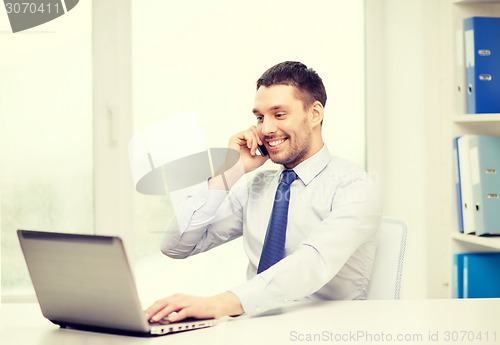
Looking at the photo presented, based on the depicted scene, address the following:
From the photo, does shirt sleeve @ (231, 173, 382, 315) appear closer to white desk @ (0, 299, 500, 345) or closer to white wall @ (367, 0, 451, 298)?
white desk @ (0, 299, 500, 345)

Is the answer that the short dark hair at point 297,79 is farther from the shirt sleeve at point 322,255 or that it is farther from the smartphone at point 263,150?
the shirt sleeve at point 322,255

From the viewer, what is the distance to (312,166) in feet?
6.31

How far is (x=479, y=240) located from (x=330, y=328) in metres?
1.24

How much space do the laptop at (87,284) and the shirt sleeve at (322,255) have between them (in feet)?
0.51

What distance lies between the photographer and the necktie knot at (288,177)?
189 centimetres

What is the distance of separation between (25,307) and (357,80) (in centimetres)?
189

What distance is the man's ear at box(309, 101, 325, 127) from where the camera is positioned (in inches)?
79.8

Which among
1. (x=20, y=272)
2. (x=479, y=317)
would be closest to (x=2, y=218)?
(x=20, y=272)

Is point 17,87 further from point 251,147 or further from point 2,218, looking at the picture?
point 251,147

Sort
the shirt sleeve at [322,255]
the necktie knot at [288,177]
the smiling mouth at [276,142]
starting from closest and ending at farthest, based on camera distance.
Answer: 1. the shirt sleeve at [322,255]
2. the necktie knot at [288,177]
3. the smiling mouth at [276,142]

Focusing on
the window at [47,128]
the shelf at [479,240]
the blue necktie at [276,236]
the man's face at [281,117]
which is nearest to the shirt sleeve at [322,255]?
the blue necktie at [276,236]

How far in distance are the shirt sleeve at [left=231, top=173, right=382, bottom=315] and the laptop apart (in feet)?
0.51

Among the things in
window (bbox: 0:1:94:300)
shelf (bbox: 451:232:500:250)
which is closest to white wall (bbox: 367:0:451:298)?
shelf (bbox: 451:232:500:250)

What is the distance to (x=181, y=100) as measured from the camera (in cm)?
285
